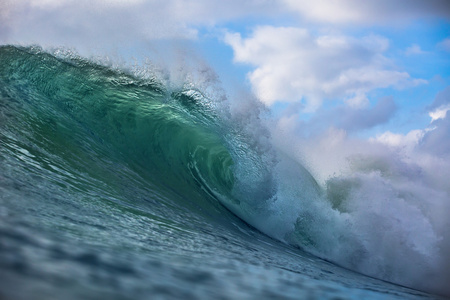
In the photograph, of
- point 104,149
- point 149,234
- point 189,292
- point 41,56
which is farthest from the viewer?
point 41,56

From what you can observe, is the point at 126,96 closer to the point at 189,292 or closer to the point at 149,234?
the point at 149,234

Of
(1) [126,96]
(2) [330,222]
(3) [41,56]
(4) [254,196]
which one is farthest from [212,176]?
(3) [41,56]

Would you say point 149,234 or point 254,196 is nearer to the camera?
point 149,234

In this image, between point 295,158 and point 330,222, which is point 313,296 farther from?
point 295,158

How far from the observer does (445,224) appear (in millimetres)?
A: 7934

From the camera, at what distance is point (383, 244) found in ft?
23.1

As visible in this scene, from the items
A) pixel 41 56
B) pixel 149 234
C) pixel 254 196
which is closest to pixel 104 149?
pixel 254 196

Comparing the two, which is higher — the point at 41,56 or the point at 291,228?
the point at 41,56

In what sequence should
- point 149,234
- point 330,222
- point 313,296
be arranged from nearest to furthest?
point 313,296 → point 149,234 → point 330,222

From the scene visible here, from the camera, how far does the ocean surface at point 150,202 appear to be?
181cm

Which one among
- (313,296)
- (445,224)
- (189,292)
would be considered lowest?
(189,292)

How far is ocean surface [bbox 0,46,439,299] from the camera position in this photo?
1807mm

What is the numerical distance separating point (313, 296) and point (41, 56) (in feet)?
38.5

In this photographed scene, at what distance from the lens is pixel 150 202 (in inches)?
189
